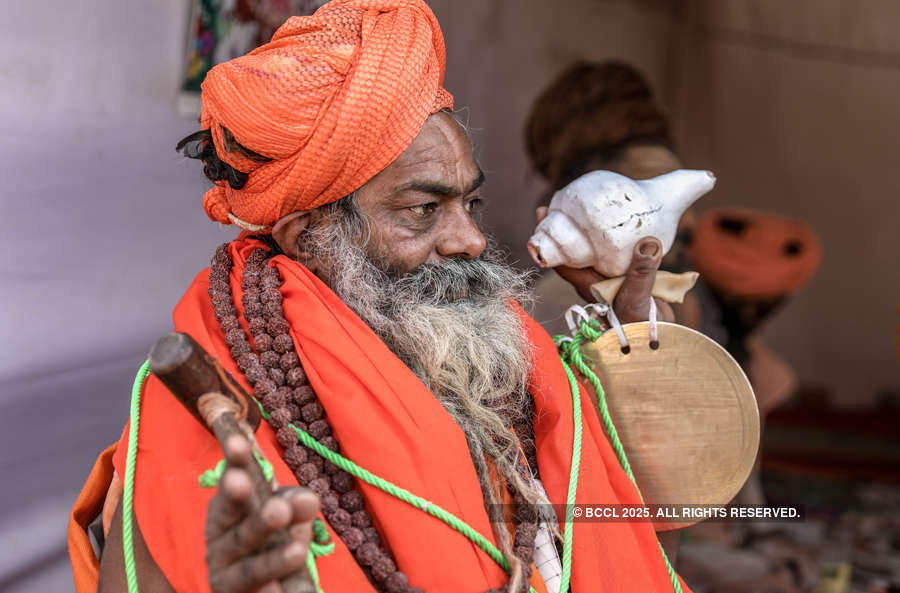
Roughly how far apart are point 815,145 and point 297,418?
17.3 ft

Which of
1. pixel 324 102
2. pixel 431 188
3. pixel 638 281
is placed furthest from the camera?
pixel 638 281

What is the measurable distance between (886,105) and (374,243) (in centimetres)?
499

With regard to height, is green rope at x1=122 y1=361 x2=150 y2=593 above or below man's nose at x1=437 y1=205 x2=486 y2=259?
below

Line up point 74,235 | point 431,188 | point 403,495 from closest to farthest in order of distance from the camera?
1. point 403,495
2. point 431,188
3. point 74,235

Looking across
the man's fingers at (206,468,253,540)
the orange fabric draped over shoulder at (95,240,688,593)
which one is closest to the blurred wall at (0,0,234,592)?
the orange fabric draped over shoulder at (95,240,688,593)

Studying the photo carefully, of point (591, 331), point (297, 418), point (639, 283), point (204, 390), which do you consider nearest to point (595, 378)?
point (591, 331)

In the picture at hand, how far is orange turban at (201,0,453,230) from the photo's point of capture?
5.23ft

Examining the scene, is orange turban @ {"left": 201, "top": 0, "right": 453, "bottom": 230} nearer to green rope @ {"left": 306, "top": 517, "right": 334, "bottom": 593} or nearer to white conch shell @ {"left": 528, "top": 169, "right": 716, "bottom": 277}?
white conch shell @ {"left": 528, "top": 169, "right": 716, "bottom": 277}

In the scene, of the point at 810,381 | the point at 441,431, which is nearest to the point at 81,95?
the point at 441,431

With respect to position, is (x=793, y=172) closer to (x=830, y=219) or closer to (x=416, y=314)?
(x=830, y=219)

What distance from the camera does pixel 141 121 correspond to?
240 centimetres

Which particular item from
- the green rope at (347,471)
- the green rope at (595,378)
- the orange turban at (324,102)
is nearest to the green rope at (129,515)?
the green rope at (347,471)

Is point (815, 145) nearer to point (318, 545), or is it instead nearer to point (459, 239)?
point (459, 239)

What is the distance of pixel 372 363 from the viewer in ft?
4.96
